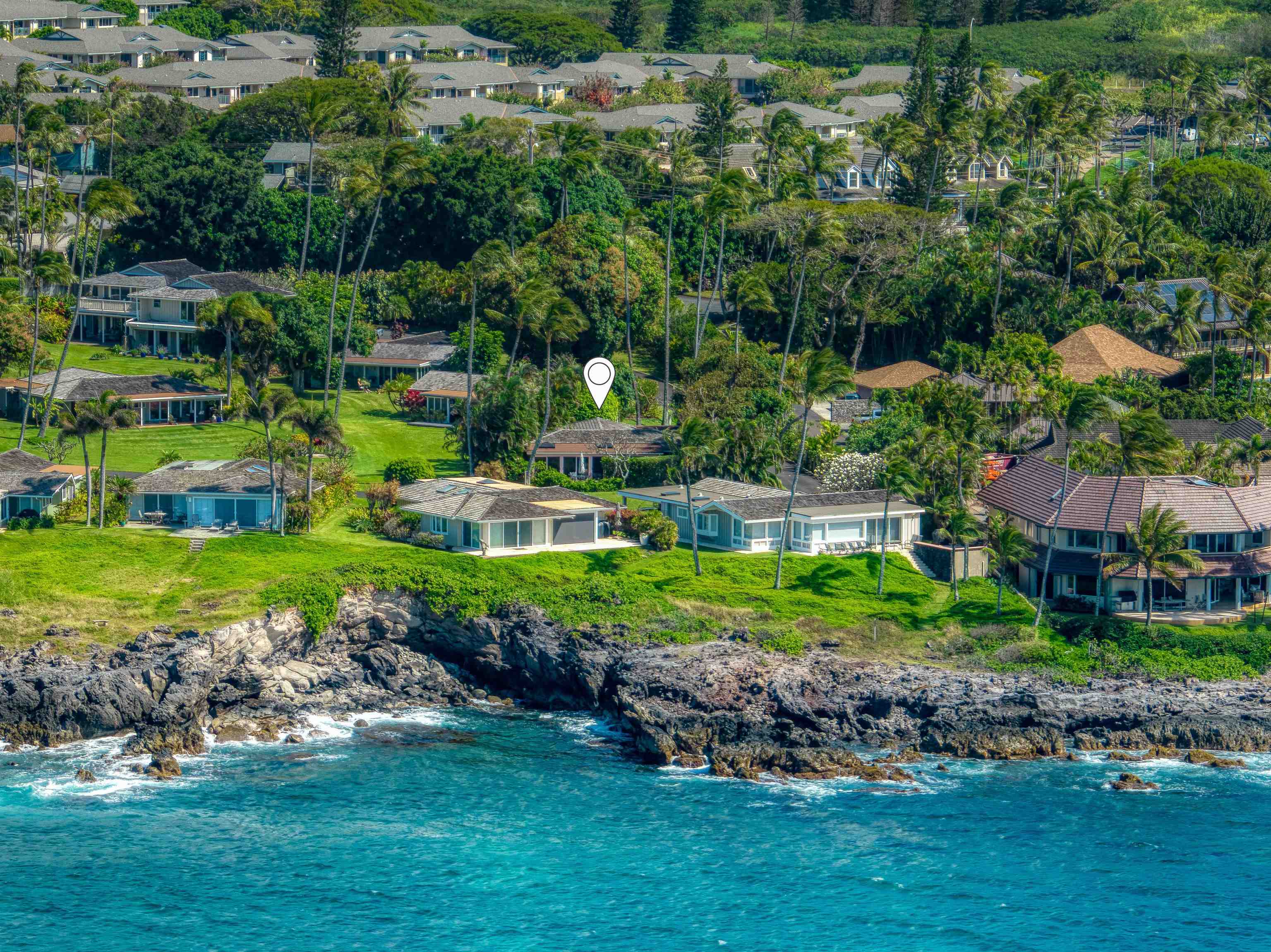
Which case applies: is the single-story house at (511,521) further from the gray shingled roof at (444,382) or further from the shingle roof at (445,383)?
the gray shingled roof at (444,382)

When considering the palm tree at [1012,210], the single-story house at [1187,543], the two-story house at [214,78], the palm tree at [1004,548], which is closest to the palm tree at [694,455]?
the palm tree at [1004,548]

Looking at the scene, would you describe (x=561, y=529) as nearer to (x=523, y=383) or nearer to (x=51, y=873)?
(x=523, y=383)

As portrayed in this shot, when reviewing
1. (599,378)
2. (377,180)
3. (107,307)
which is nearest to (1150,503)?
(599,378)

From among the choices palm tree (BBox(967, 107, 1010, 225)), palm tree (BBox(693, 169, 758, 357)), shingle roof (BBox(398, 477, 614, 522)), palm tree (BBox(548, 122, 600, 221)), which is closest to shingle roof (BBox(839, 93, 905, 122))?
palm tree (BBox(967, 107, 1010, 225))

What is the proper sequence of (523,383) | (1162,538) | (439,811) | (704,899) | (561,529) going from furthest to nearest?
1. (523,383)
2. (561,529)
3. (1162,538)
4. (439,811)
5. (704,899)

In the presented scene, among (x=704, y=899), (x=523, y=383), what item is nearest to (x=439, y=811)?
(x=704, y=899)

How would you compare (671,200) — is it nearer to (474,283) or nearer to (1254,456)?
(474,283)

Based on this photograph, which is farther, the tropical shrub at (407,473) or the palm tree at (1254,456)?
the tropical shrub at (407,473)

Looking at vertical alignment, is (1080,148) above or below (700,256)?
above
